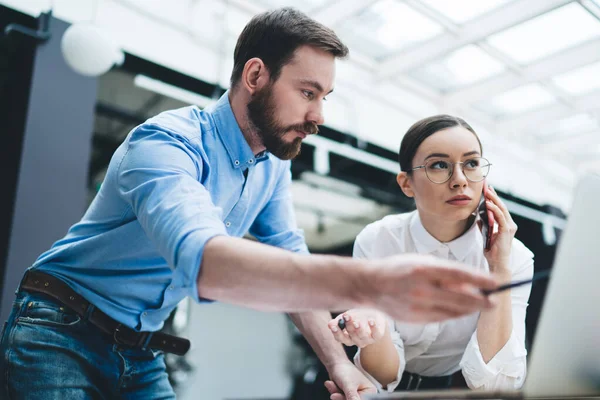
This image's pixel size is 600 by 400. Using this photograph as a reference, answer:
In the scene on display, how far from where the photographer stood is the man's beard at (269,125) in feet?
4.17

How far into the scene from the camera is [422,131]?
147cm

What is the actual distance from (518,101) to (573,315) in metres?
5.50

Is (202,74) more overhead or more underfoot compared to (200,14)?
more underfoot

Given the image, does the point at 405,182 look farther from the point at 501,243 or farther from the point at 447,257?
the point at 501,243

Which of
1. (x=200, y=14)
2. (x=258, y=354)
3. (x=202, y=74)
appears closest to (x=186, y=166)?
(x=202, y=74)

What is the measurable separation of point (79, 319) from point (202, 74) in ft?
10.4

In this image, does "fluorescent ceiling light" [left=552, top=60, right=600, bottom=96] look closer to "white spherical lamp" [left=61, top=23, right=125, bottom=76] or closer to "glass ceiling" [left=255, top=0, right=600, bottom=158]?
"glass ceiling" [left=255, top=0, right=600, bottom=158]

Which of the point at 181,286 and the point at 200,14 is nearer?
the point at 181,286

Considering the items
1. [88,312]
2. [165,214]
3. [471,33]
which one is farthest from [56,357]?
[471,33]

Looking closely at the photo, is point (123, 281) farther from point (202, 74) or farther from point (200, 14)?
point (200, 14)

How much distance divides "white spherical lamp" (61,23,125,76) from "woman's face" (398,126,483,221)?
181 cm

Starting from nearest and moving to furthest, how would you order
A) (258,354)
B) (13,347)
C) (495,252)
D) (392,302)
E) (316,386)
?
(392,302), (13,347), (495,252), (316,386), (258,354)

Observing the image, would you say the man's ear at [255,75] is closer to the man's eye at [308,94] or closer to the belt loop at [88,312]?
the man's eye at [308,94]

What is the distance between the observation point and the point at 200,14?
4.14 m
